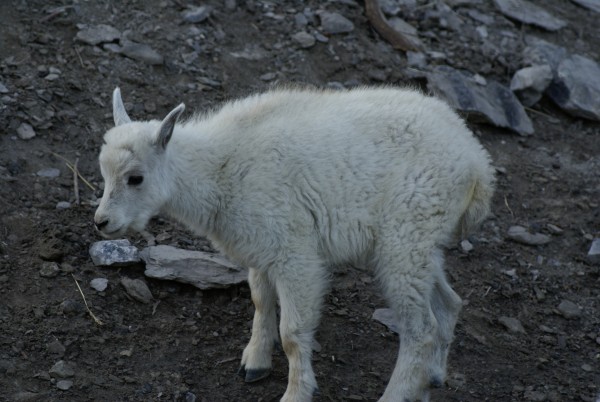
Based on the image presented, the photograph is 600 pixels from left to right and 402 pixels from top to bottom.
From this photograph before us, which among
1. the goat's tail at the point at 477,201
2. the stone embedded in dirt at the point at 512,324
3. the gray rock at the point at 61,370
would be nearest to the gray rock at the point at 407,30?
the stone embedded in dirt at the point at 512,324

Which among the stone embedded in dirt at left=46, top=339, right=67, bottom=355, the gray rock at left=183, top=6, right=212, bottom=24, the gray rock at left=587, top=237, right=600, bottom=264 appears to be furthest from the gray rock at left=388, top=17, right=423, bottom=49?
the stone embedded in dirt at left=46, top=339, right=67, bottom=355

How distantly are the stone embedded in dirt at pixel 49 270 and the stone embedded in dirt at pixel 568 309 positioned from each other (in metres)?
4.72

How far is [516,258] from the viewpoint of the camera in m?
9.20

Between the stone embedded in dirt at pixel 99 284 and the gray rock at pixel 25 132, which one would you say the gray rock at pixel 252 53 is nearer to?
the gray rock at pixel 25 132

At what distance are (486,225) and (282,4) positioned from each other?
4.05 m

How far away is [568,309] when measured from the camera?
8.58m

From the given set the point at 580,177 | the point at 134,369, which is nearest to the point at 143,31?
the point at 134,369

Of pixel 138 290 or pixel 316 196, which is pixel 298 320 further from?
pixel 138 290

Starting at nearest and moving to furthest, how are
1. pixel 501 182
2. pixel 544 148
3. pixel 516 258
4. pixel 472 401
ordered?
pixel 472 401 → pixel 516 258 → pixel 501 182 → pixel 544 148

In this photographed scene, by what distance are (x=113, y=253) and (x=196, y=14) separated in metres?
4.03

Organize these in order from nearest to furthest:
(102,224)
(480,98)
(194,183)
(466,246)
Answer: (102,224), (194,183), (466,246), (480,98)

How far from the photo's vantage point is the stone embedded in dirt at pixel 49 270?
7531mm

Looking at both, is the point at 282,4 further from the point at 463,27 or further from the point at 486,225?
the point at 486,225

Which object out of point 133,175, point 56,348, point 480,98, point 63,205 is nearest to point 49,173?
point 63,205
